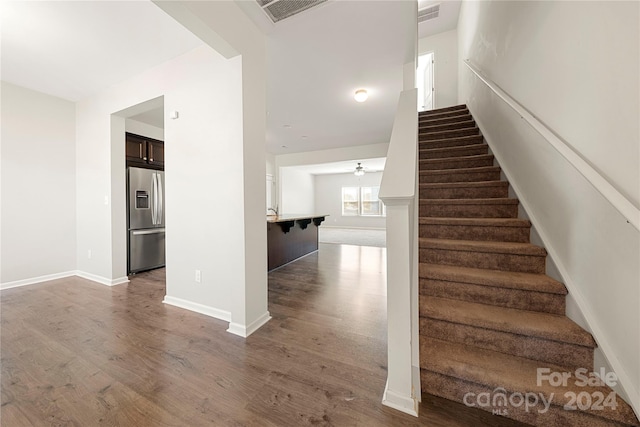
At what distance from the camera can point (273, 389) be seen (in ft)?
4.51

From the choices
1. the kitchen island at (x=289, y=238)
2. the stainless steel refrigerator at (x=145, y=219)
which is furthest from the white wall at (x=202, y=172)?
the kitchen island at (x=289, y=238)

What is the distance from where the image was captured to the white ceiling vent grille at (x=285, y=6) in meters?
1.87

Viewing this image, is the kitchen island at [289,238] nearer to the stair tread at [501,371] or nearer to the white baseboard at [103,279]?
the white baseboard at [103,279]

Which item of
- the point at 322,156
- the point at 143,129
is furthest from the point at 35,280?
the point at 322,156

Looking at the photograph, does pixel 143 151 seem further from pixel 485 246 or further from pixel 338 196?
pixel 338 196

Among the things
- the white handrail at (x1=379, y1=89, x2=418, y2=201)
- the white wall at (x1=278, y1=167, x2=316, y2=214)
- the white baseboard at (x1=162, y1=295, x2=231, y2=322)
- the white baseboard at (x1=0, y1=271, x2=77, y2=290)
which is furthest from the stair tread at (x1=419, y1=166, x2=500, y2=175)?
the white wall at (x1=278, y1=167, x2=316, y2=214)

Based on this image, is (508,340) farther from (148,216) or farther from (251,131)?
(148,216)

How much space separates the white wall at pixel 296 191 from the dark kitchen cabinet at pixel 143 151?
4.43 metres

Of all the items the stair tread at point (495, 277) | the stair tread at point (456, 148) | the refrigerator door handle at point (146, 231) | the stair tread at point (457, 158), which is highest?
the stair tread at point (456, 148)

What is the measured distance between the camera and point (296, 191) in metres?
9.48

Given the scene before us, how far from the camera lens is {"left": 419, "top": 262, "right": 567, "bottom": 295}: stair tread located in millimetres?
1415

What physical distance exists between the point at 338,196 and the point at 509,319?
9576mm

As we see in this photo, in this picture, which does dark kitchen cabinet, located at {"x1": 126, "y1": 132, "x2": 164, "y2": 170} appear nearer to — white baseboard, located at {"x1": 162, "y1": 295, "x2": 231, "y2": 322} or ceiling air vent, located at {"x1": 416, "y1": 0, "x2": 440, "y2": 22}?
white baseboard, located at {"x1": 162, "y1": 295, "x2": 231, "y2": 322}

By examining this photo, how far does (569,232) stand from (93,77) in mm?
4911
